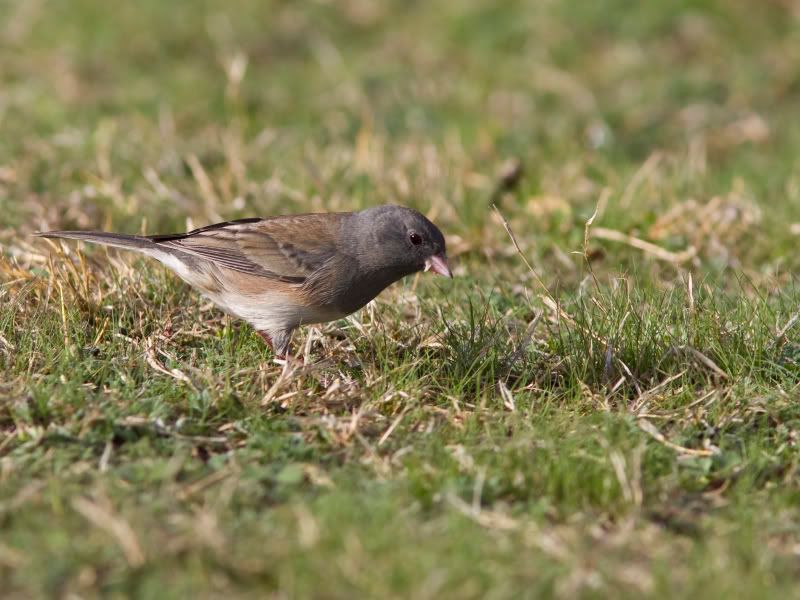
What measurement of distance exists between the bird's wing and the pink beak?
38 centimetres

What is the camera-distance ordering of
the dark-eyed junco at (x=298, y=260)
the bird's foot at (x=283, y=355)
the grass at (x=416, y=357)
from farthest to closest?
1. the dark-eyed junco at (x=298, y=260)
2. the bird's foot at (x=283, y=355)
3. the grass at (x=416, y=357)

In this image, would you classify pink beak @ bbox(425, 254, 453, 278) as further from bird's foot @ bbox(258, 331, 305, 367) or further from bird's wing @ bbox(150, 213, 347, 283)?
bird's foot @ bbox(258, 331, 305, 367)

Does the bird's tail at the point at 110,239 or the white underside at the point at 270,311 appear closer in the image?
the white underside at the point at 270,311

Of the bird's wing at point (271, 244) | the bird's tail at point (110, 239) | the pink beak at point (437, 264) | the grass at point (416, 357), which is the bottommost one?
the grass at point (416, 357)

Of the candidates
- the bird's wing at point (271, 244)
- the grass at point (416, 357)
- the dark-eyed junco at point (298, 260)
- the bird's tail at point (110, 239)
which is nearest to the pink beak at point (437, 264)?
the dark-eyed junco at point (298, 260)

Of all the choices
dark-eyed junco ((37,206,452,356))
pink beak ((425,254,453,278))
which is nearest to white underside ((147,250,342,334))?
dark-eyed junco ((37,206,452,356))

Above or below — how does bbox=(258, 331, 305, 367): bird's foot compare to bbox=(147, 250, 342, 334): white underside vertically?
below

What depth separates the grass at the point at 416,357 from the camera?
3135mm

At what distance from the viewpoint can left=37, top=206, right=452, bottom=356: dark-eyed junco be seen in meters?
4.52

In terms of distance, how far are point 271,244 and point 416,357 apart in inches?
31.6

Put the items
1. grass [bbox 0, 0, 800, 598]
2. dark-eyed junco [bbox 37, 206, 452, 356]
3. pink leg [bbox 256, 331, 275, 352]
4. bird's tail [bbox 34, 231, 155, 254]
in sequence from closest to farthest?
grass [bbox 0, 0, 800, 598] < dark-eyed junco [bbox 37, 206, 452, 356] < pink leg [bbox 256, 331, 275, 352] < bird's tail [bbox 34, 231, 155, 254]

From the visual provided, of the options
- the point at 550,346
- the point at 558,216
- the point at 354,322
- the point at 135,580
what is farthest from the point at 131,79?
the point at 135,580

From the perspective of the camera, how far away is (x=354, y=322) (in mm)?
4754

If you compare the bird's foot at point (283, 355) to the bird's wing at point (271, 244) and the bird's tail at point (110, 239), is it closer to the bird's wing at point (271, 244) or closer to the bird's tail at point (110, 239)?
the bird's wing at point (271, 244)
